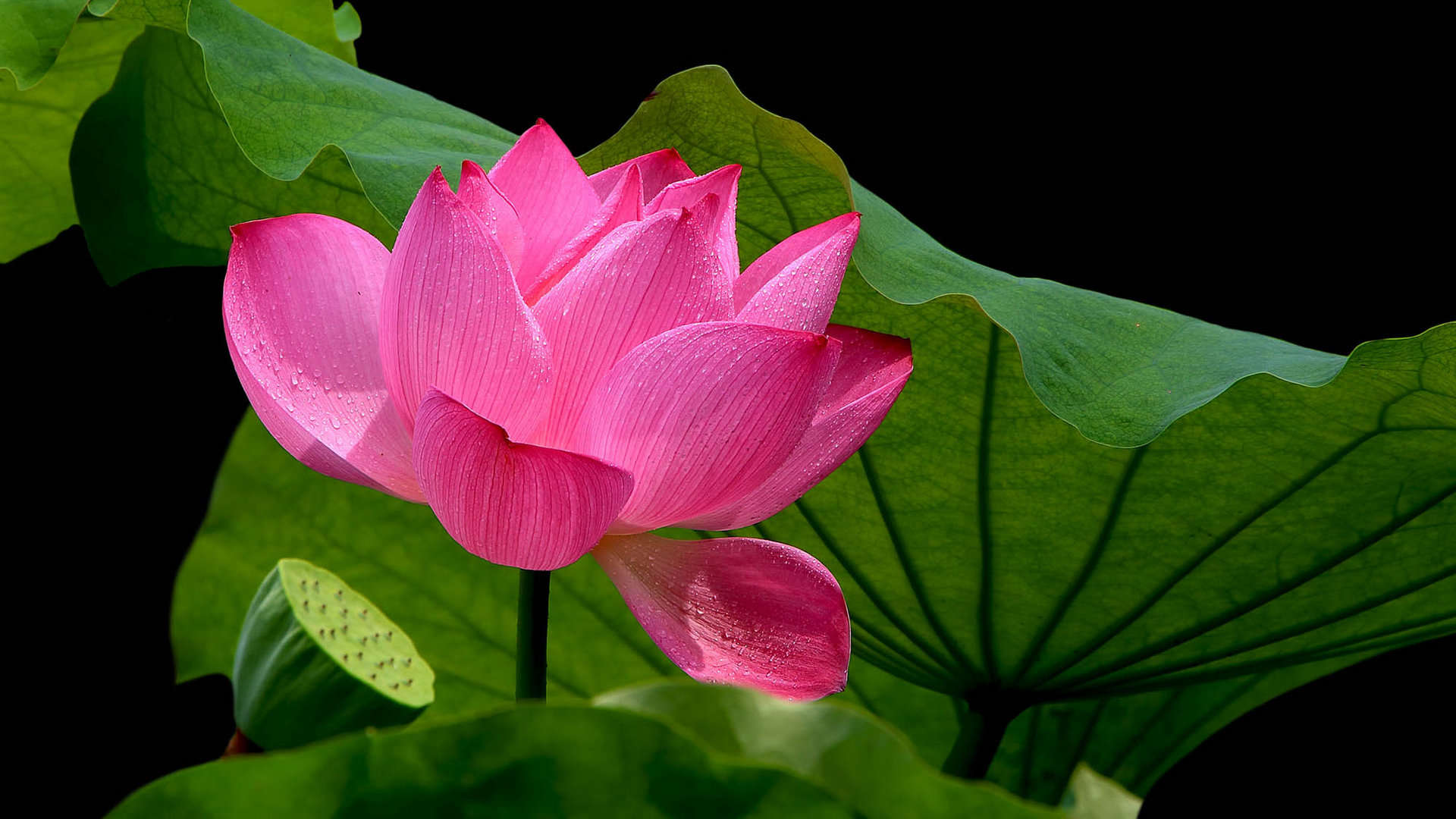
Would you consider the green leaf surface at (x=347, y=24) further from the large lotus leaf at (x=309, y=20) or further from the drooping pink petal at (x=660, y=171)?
the drooping pink petal at (x=660, y=171)

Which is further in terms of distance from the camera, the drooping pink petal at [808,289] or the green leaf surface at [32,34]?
the green leaf surface at [32,34]

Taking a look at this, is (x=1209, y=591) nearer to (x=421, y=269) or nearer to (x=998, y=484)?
(x=998, y=484)

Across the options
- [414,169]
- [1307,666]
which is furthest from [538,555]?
[1307,666]

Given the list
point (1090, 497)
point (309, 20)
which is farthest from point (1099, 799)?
point (309, 20)

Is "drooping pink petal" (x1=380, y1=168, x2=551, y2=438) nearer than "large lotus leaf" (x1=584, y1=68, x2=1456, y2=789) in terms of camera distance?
Yes

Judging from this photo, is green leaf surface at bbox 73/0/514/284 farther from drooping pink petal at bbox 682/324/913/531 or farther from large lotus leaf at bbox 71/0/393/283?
drooping pink petal at bbox 682/324/913/531

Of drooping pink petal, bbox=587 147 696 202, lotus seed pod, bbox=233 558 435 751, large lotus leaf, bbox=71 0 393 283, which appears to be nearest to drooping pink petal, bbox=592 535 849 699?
lotus seed pod, bbox=233 558 435 751

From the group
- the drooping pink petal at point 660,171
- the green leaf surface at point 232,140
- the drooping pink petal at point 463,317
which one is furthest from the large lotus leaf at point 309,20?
the drooping pink petal at point 463,317
